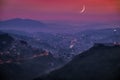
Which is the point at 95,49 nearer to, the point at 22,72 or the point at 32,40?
the point at 22,72

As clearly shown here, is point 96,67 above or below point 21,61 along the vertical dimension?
above

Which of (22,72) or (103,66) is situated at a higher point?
(103,66)

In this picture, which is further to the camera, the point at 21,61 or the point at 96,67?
the point at 21,61

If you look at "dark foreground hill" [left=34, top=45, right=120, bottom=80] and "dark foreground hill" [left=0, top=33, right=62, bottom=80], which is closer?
"dark foreground hill" [left=34, top=45, right=120, bottom=80]

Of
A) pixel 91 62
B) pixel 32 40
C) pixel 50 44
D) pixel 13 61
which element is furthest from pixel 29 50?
pixel 91 62

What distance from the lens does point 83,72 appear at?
4497cm

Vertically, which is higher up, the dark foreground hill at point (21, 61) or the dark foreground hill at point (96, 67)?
the dark foreground hill at point (96, 67)

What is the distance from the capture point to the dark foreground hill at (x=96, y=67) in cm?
4081

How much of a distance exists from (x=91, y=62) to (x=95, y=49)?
8.14 m

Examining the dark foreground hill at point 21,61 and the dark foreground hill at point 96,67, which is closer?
the dark foreground hill at point 96,67

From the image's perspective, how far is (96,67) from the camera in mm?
45438

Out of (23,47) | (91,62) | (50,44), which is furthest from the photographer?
(50,44)

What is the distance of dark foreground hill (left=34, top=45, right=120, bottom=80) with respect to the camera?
40806 millimetres

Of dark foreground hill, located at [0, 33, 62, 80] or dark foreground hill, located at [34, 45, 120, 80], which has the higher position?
dark foreground hill, located at [34, 45, 120, 80]
